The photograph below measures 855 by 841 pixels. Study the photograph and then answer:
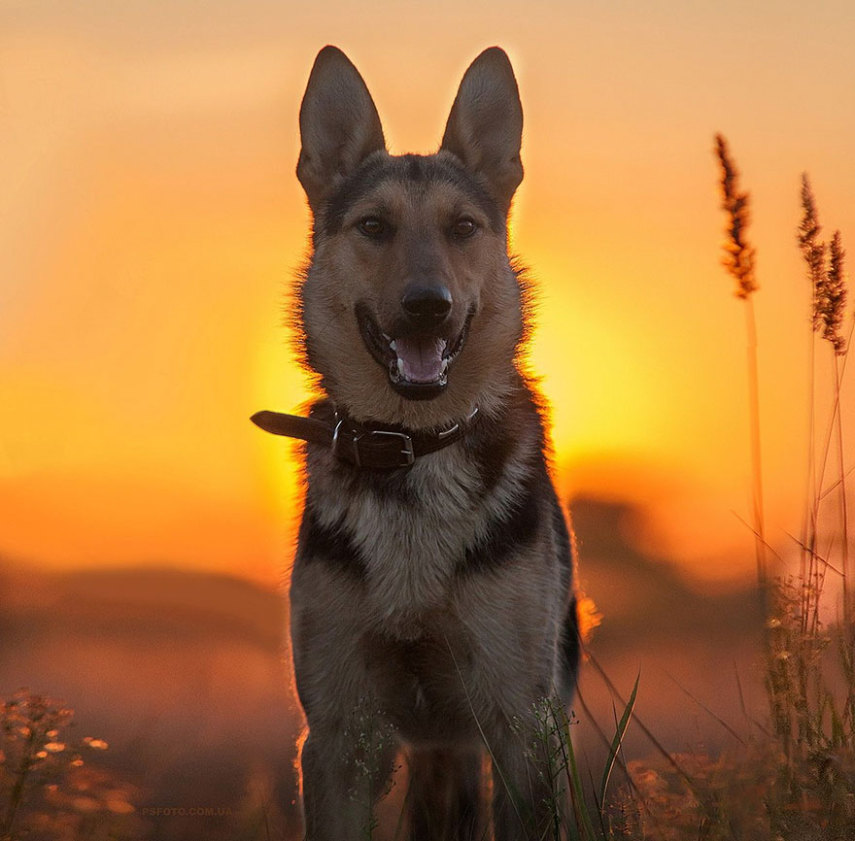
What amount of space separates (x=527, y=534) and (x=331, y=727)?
954 millimetres

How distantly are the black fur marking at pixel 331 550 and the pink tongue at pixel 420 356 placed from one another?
62 cm

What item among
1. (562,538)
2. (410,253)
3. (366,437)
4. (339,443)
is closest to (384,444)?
(366,437)

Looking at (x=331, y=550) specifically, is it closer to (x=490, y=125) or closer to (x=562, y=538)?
(x=562, y=538)

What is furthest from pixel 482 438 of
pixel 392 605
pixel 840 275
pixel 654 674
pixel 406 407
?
pixel 840 275

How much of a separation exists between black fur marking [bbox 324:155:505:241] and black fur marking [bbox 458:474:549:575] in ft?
3.82

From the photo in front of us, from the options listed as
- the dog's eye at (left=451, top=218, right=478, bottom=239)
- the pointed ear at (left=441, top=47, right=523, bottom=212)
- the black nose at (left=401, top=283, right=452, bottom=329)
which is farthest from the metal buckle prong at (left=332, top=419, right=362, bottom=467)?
the pointed ear at (left=441, top=47, right=523, bottom=212)

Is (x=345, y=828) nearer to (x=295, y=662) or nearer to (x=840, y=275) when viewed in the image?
(x=295, y=662)

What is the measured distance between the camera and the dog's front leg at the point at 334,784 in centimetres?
374

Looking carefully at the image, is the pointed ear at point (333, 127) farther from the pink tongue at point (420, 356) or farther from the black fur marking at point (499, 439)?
the black fur marking at point (499, 439)

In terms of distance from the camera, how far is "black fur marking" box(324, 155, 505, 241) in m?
4.35

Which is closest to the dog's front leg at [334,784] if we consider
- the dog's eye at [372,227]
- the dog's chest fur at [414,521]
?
the dog's chest fur at [414,521]

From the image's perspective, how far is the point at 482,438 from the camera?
416 centimetres

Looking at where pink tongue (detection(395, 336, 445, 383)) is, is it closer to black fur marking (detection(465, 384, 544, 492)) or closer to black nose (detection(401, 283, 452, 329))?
black nose (detection(401, 283, 452, 329))

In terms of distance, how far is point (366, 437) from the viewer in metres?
4.04
